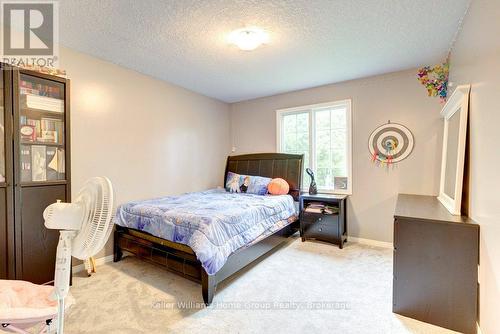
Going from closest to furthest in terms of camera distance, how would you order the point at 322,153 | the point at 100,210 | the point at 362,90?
the point at 100,210, the point at 362,90, the point at 322,153

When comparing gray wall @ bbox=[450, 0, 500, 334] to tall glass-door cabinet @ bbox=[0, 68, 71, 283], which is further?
tall glass-door cabinet @ bbox=[0, 68, 71, 283]

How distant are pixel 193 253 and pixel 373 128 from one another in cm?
290

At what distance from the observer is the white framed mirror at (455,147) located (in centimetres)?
184

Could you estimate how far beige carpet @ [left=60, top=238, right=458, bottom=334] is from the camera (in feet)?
5.62

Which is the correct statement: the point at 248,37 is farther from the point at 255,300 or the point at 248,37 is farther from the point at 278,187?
the point at 255,300

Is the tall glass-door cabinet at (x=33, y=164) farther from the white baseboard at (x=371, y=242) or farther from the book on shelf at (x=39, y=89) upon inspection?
the white baseboard at (x=371, y=242)

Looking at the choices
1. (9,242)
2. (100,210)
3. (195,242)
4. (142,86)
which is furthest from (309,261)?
(142,86)

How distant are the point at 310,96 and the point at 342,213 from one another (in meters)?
1.93

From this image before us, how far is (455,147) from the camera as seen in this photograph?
211 cm

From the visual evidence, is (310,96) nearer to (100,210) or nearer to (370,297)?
(370,297)

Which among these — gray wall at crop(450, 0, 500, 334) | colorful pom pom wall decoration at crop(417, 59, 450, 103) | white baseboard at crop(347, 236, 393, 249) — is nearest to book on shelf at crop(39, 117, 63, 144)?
gray wall at crop(450, 0, 500, 334)

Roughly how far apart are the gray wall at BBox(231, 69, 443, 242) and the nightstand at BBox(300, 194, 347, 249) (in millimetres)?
320

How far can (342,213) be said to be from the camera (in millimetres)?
3295

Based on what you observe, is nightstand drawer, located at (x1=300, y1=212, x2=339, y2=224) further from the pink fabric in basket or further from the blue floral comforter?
the pink fabric in basket
